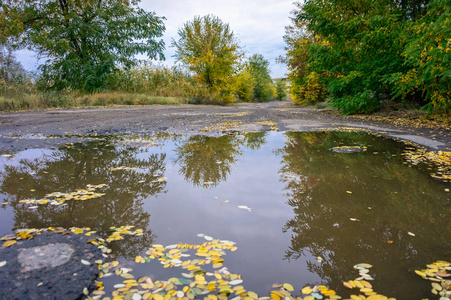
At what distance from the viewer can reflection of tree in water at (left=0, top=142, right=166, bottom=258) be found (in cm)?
230

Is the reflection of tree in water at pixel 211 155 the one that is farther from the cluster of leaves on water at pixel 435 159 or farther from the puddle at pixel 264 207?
the cluster of leaves on water at pixel 435 159

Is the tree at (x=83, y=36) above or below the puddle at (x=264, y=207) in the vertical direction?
above

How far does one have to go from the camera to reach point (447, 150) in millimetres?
4941

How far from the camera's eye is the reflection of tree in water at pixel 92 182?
2299 millimetres

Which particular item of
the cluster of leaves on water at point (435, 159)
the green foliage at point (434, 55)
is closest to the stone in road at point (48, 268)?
the cluster of leaves on water at point (435, 159)

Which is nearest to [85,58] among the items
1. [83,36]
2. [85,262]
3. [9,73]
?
[83,36]

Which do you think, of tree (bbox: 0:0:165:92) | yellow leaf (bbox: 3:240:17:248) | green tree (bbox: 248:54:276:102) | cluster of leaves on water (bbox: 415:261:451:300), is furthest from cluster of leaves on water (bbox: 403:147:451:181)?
green tree (bbox: 248:54:276:102)

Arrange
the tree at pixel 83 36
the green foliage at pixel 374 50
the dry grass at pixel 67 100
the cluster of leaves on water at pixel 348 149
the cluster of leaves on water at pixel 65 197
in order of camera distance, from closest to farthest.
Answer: the cluster of leaves on water at pixel 65 197, the cluster of leaves on water at pixel 348 149, the green foliage at pixel 374 50, the dry grass at pixel 67 100, the tree at pixel 83 36

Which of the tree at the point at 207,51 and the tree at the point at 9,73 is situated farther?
the tree at the point at 207,51

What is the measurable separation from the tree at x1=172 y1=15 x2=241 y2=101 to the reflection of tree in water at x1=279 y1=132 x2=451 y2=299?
76.6ft

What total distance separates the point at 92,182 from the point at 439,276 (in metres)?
3.39

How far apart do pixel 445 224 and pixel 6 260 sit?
3.34m

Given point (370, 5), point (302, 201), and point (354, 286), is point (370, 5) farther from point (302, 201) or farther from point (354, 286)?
point (354, 286)

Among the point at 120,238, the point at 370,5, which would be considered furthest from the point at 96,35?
the point at 120,238
